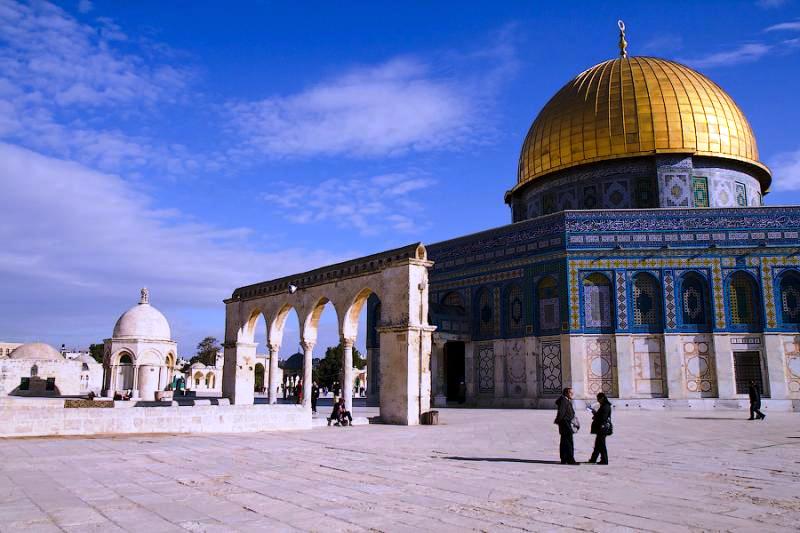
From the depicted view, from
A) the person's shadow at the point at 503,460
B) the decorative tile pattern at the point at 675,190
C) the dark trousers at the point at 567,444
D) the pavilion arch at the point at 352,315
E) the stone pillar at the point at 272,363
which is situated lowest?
the person's shadow at the point at 503,460

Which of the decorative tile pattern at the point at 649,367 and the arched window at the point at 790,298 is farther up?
the arched window at the point at 790,298

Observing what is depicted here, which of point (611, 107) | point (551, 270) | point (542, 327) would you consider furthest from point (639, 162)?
point (542, 327)

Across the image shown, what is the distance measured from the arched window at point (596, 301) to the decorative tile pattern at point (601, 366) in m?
0.63

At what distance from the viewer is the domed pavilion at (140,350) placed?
101 ft

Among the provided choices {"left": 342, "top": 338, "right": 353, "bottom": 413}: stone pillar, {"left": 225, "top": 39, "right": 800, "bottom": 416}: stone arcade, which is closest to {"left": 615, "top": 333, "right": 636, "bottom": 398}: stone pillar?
{"left": 225, "top": 39, "right": 800, "bottom": 416}: stone arcade

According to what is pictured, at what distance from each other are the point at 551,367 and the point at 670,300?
4921 millimetres

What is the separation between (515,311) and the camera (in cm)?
2636

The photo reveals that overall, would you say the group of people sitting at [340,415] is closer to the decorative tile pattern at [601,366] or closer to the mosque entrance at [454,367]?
the decorative tile pattern at [601,366]

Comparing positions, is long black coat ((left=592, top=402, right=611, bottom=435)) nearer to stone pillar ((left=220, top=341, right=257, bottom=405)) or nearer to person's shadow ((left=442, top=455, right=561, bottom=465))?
person's shadow ((left=442, top=455, right=561, bottom=465))

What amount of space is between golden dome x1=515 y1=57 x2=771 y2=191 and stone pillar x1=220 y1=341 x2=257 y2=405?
15332 mm

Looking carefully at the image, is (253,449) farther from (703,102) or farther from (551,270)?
(703,102)

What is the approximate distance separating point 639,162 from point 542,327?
336 inches

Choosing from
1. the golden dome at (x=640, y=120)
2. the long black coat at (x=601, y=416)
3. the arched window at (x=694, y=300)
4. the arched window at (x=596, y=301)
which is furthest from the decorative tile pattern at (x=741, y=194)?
the long black coat at (x=601, y=416)

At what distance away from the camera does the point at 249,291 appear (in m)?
23.6
